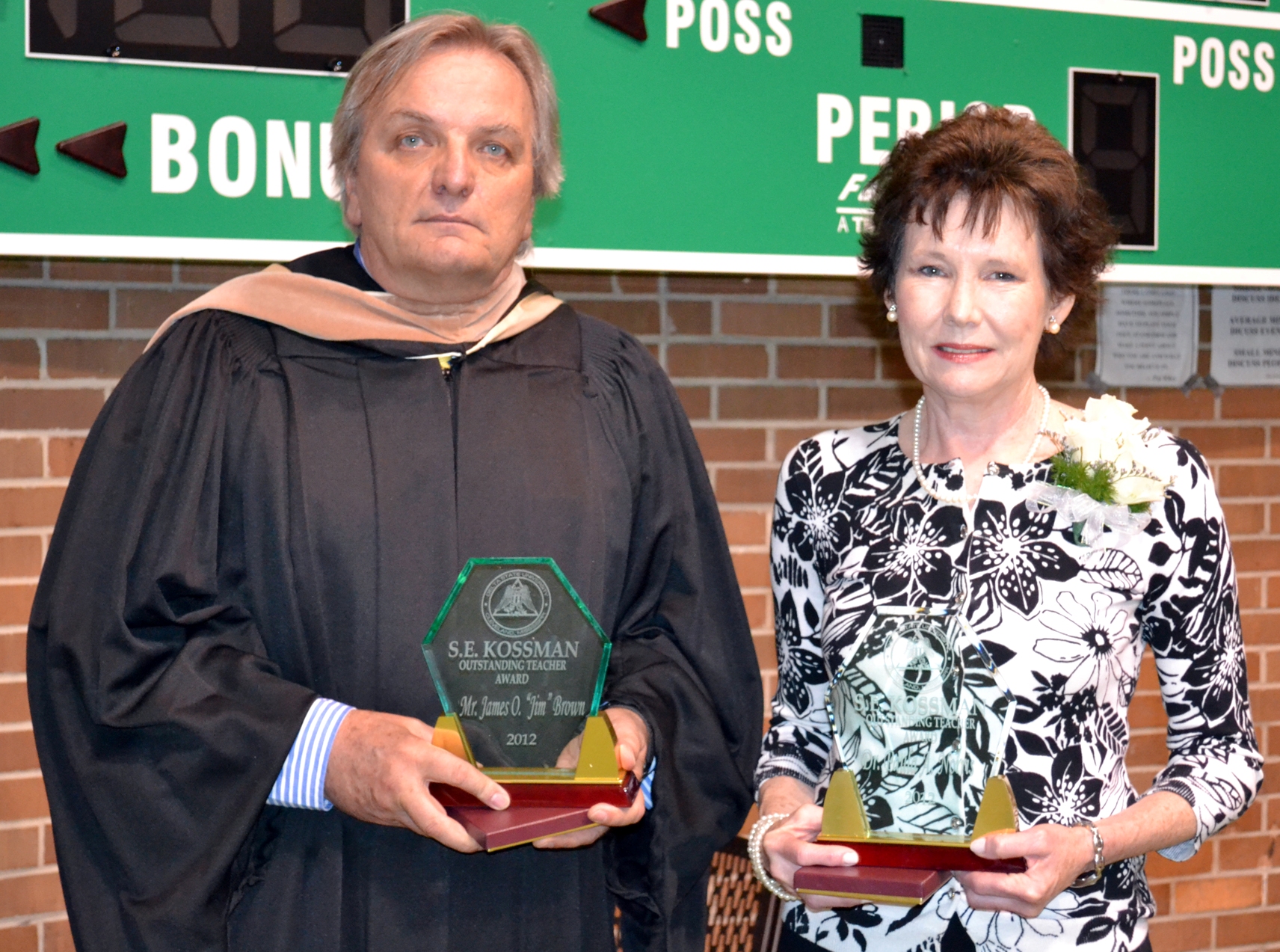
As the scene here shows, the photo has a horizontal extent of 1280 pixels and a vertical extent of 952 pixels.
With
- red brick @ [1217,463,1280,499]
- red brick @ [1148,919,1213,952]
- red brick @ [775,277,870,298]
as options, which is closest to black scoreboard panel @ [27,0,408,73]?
red brick @ [775,277,870,298]

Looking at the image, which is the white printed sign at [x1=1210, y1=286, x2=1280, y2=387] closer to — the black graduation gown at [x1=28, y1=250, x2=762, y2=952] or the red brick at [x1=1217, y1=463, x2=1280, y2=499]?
the red brick at [x1=1217, y1=463, x2=1280, y2=499]

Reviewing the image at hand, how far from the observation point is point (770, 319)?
10.6 ft

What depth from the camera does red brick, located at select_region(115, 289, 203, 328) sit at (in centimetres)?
277

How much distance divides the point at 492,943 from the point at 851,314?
2.01 m

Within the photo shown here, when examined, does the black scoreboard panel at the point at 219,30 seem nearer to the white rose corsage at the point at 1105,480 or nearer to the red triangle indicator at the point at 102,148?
the red triangle indicator at the point at 102,148

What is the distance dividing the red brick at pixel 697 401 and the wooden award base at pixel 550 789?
5.38 feet

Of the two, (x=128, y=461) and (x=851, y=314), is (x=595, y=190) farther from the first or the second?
(x=128, y=461)

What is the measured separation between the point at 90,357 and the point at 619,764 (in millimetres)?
1692

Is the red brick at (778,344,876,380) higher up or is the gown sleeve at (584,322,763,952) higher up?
the red brick at (778,344,876,380)

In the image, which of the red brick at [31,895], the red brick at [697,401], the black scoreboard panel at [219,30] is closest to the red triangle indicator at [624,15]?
the black scoreboard panel at [219,30]

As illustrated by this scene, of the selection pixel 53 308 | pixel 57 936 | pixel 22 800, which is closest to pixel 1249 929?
pixel 57 936

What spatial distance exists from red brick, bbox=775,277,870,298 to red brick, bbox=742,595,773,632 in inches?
29.0

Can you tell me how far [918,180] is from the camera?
1.78 metres

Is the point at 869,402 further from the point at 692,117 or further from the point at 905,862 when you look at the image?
the point at 905,862
